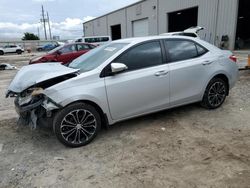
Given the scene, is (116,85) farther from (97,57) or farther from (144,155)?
(144,155)

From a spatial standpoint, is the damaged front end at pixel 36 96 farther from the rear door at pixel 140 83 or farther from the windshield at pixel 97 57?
the rear door at pixel 140 83

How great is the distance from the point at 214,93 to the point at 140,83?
182 cm

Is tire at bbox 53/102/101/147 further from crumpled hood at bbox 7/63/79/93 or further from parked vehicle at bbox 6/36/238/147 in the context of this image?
crumpled hood at bbox 7/63/79/93

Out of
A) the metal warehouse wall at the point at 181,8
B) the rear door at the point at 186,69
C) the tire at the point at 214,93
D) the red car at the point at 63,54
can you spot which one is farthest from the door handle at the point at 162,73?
the metal warehouse wall at the point at 181,8

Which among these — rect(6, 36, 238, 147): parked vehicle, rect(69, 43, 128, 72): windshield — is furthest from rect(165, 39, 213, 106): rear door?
rect(69, 43, 128, 72): windshield

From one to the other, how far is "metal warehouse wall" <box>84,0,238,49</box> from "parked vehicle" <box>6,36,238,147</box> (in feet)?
46.9

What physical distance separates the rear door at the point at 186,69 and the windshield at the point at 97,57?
0.96 metres

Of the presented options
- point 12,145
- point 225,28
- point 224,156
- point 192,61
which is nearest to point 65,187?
point 12,145

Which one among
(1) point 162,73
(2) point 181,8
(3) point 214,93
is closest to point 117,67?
(1) point 162,73

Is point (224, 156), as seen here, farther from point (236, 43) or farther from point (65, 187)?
point (236, 43)

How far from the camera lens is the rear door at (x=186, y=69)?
4086mm

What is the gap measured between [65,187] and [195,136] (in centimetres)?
214

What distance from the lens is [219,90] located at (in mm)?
4684

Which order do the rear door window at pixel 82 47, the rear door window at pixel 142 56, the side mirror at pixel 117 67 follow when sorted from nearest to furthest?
the side mirror at pixel 117 67 → the rear door window at pixel 142 56 → the rear door window at pixel 82 47
